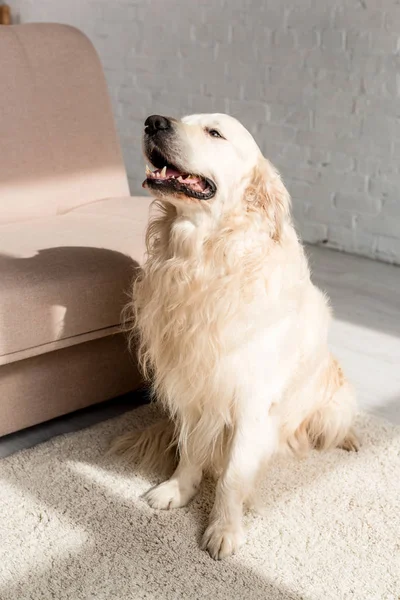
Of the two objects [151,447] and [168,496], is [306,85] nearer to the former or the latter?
[151,447]

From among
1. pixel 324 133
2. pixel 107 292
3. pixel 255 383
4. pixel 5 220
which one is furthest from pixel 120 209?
pixel 324 133

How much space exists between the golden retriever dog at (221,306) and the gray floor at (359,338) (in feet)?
1.58

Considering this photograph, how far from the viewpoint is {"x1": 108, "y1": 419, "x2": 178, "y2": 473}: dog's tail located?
6.80 ft

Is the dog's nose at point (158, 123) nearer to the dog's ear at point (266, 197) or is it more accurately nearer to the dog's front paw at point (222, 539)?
the dog's ear at point (266, 197)

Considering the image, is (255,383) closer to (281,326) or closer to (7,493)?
(281,326)

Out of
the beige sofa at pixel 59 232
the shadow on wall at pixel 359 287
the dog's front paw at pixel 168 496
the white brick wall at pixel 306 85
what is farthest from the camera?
the white brick wall at pixel 306 85

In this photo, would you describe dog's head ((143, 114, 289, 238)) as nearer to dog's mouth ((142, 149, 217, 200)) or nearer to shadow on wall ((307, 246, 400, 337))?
dog's mouth ((142, 149, 217, 200))

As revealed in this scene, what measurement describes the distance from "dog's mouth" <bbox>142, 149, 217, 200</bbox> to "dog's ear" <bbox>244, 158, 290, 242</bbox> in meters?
0.10

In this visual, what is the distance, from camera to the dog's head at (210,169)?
163 centimetres

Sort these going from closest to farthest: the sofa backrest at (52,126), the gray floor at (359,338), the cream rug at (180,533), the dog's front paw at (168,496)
Answer: 1. the cream rug at (180,533)
2. the dog's front paw at (168,496)
3. the gray floor at (359,338)
4. the sofa backrest at (52,126)

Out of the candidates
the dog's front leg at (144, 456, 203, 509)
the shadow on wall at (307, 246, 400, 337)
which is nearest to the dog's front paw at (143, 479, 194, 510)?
the dog's front leg at (144, 456, 203, 509)

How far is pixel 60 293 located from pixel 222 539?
2.48 feet

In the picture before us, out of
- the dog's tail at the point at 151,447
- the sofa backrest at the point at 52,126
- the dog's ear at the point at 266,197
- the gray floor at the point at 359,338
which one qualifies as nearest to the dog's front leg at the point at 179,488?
the dog's tail at the point at 151,447

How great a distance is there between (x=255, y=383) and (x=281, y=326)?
5.9 inches
